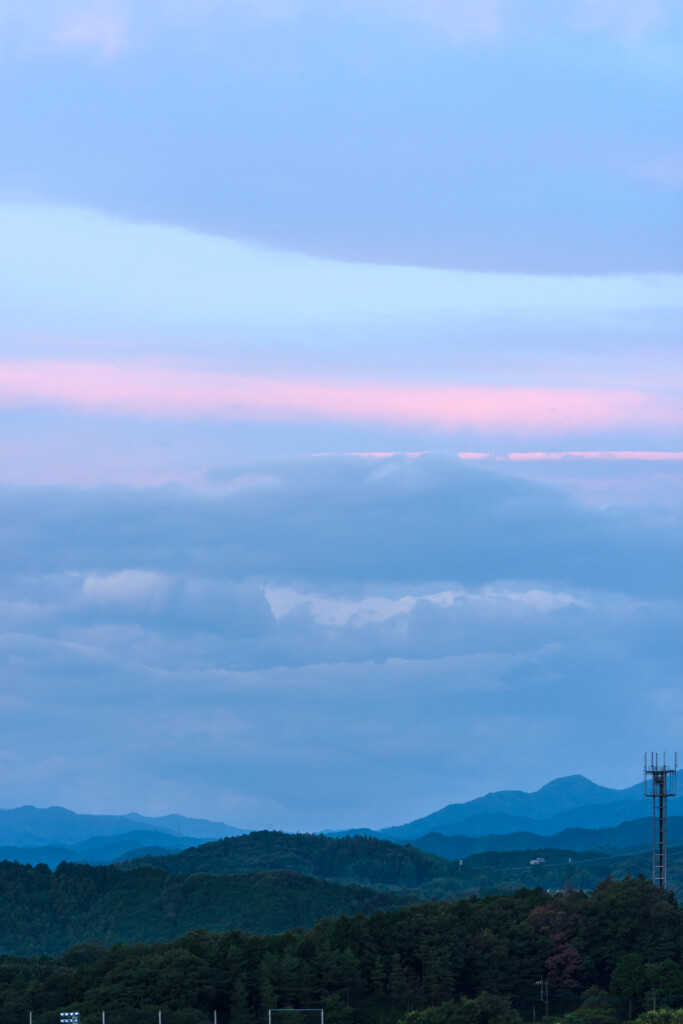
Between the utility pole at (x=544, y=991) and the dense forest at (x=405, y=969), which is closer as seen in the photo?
the dense forest at (x=405, y=969)

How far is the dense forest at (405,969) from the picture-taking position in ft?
326

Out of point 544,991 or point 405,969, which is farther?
point 405,969

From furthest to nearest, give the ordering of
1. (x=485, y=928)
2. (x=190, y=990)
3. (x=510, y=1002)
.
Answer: (x=485, y=928) < (x=510, y=1002) < (x=190, y=990)

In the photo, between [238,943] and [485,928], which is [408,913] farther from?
[238,943]

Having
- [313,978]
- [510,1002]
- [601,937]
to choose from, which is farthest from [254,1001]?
[601,937]

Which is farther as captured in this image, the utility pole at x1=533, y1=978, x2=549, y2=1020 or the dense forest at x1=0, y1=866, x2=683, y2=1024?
the utility pole at x1=533, y1=978, x2=549, y2=1020

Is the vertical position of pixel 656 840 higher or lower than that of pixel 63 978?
higher

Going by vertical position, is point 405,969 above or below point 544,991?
above

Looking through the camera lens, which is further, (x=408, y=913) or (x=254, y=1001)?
(x=408, y=913)

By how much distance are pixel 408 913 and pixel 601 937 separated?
53.8 ft

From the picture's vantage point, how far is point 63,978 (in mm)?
105312

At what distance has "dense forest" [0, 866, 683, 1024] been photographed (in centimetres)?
9944

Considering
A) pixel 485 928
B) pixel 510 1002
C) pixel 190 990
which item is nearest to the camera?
pixel 190 990

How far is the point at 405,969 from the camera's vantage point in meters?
110
